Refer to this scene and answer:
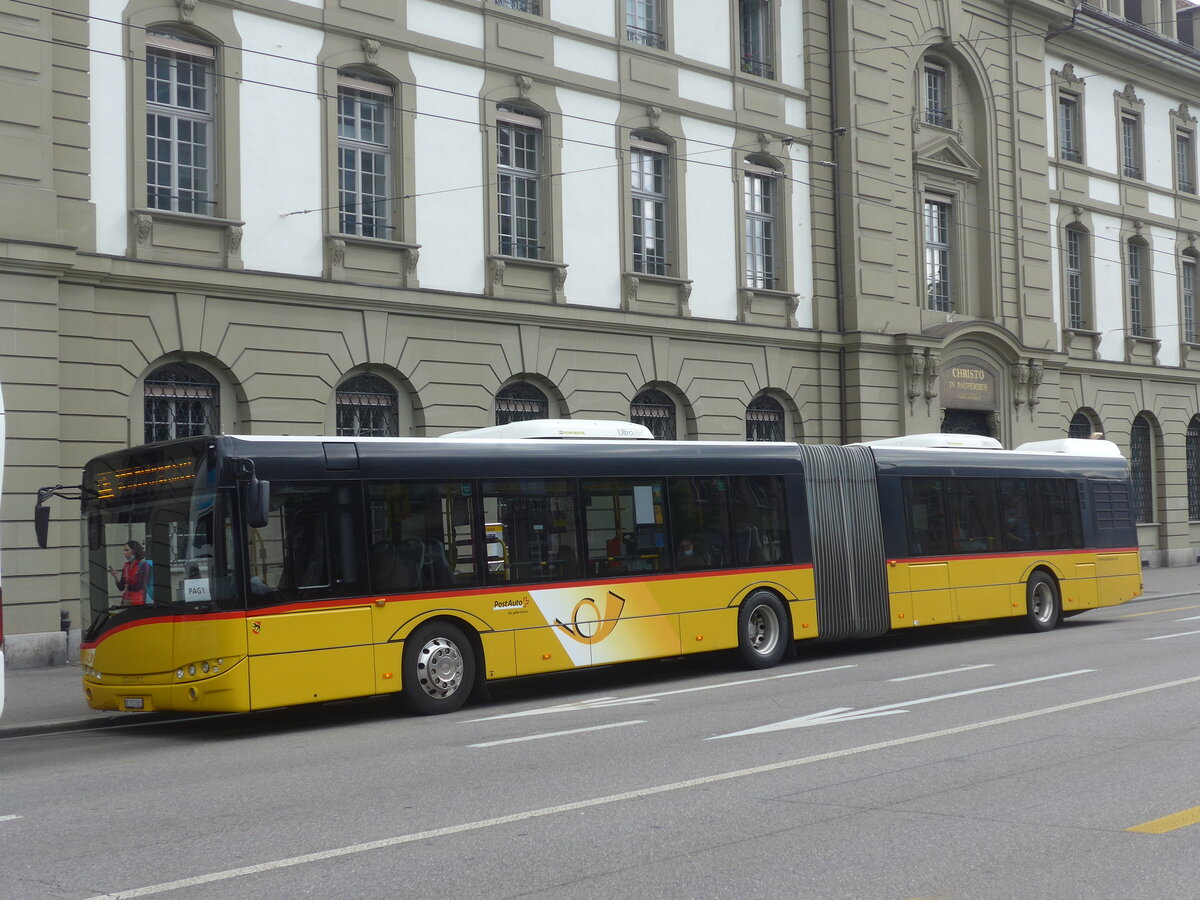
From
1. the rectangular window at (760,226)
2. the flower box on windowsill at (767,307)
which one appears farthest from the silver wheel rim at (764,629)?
the rectangular window at (760,226)

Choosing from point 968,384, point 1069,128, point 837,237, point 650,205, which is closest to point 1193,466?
point 1069,128

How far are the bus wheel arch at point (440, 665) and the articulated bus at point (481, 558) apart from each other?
0.08 feet

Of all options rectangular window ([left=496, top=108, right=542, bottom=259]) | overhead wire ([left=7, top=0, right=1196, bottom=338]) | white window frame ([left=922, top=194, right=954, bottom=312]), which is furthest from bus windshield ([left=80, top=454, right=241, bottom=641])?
white window frame ([left=922, top=194, right=954, bottom=312])

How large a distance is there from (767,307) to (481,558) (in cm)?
1544

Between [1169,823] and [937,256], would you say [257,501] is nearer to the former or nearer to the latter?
[1169,823]

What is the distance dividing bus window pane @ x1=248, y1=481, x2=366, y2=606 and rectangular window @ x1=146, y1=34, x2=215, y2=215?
8582 mm

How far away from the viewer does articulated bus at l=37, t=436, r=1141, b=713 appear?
1240 centimetres

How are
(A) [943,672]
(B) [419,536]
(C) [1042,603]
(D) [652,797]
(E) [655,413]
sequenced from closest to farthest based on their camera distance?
(D) [652,797]
(B) [419,536]
(A) [943,672]
(C) [1042,603]
(E) [655,413]

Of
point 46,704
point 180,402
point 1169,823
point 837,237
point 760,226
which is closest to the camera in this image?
point 1169,823

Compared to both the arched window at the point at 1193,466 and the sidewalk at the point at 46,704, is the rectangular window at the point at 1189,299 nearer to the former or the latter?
the arched window at the point at 1193,466

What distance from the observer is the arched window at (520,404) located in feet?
78.0

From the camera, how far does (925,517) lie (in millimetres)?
19609

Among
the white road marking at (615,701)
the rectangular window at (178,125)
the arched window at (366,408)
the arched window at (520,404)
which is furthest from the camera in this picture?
the arched window at (520,404)

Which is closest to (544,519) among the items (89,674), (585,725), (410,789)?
(585,725)
